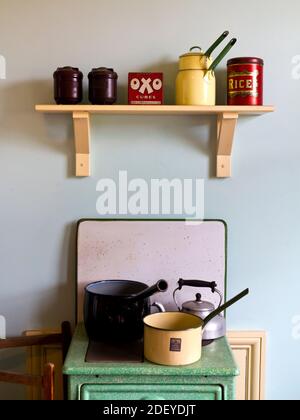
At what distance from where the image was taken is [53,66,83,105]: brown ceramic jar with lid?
1.88 m

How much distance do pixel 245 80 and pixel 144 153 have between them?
16.6 inches

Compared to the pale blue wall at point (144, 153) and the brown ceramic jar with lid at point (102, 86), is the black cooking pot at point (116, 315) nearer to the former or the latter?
the pale blue wall at point (144, 153)

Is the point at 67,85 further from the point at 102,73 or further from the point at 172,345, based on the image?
the point at 172,345

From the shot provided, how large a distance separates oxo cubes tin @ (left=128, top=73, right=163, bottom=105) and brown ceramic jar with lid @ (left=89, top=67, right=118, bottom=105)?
0.18ft

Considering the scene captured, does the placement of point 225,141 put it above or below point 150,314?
above

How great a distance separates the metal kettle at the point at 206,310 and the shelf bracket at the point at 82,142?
1.65 ft

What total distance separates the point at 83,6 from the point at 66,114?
364 mm

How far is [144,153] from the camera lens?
6.71 ft

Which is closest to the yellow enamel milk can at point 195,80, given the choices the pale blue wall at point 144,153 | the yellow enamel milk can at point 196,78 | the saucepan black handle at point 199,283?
the yellow enamel milk can at point 196,78

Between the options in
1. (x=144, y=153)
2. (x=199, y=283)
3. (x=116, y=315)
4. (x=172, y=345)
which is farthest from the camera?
(x=144, y=153)

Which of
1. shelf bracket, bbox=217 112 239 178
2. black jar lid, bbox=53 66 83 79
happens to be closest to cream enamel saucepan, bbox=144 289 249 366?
shelf bracket, bbox=217 112 239 178

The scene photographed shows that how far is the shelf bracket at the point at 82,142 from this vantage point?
1906mm

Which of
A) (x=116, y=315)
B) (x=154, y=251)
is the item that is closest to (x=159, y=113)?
(x=154, y=251)

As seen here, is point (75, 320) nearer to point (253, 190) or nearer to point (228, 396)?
point (228, 396)
